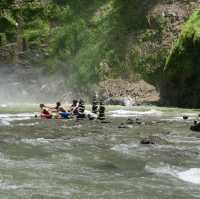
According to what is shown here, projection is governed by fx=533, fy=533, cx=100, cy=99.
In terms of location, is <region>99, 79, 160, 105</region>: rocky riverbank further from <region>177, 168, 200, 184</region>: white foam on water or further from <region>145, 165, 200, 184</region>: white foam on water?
<region>177, 168, 200, 184</region>: white foam on water

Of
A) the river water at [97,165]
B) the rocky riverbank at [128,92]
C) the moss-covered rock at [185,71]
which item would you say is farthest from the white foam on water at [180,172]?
the rocky riverbank at [128,92]

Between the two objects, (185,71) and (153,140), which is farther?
(185,71)

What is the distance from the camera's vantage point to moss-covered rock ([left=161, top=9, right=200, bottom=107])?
45750 mm

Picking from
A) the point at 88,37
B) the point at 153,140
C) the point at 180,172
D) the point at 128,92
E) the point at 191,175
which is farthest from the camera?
the point at 88,37

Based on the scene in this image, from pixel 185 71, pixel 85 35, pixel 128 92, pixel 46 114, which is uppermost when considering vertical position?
pixel 85 35

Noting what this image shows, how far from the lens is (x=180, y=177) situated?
12922 millimetres

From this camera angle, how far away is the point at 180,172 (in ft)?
43.8

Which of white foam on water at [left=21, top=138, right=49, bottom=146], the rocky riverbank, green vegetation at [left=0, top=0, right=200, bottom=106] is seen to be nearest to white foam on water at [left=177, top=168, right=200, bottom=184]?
white foam on water at [left=21, top=138, right=49, bottom=146]

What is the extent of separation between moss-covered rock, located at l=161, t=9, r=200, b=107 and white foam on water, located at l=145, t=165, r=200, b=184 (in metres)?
31.3

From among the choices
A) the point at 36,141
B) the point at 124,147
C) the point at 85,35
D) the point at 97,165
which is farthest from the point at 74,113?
the point at 85,35

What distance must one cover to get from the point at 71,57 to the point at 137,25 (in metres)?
9.07

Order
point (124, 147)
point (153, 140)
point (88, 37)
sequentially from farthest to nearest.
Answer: point (88, 37), point (153, 140), point (124, 147)

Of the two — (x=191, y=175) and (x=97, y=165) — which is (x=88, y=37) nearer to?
(x=97, y=165)

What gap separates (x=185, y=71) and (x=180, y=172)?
1329 inches
